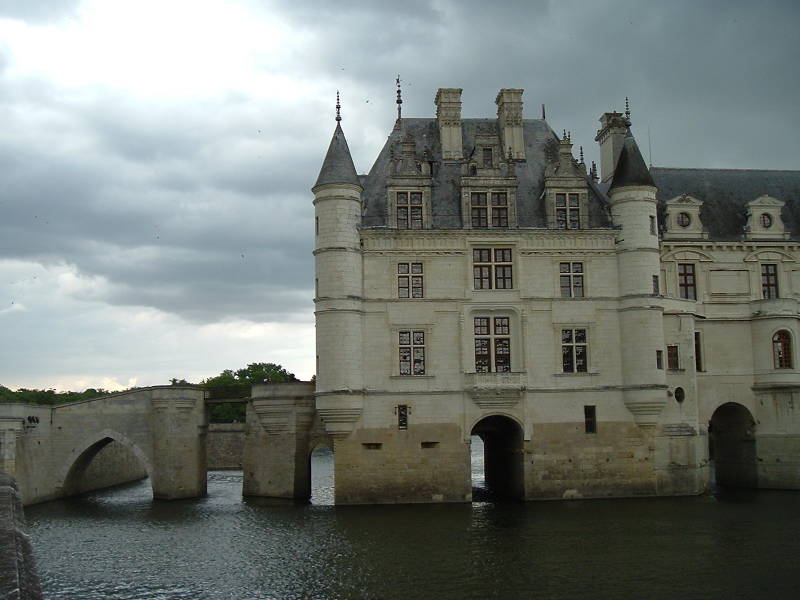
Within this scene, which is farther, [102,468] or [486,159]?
[102,468]

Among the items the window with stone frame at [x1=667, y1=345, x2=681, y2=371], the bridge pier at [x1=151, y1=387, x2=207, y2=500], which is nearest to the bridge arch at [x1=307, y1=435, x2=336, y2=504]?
the bridge pier at [x1=151, y1=387, x2=207, y2=500]

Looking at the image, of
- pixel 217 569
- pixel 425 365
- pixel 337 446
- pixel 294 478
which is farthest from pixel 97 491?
pixel 217 569

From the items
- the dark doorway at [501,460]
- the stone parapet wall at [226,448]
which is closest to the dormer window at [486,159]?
the dark doorway at [501,460]

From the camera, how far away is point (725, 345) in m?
42.4

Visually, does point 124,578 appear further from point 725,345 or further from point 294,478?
point 725,345

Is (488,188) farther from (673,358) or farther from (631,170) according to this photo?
(673,358)

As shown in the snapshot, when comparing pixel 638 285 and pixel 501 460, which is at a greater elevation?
pixel 638 285

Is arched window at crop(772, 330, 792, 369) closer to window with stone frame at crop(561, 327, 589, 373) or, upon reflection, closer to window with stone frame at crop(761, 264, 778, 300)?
window with stone frame at crop(761, 264, 778, 300)

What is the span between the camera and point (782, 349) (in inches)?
1660

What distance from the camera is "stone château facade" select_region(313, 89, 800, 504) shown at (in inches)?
1502

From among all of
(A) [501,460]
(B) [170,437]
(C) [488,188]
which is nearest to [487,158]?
(C) [488,188]

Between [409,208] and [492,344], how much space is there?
23.8ft

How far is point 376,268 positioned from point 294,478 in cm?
1068

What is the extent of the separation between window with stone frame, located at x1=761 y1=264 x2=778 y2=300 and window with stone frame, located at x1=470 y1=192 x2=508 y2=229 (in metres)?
13.7
